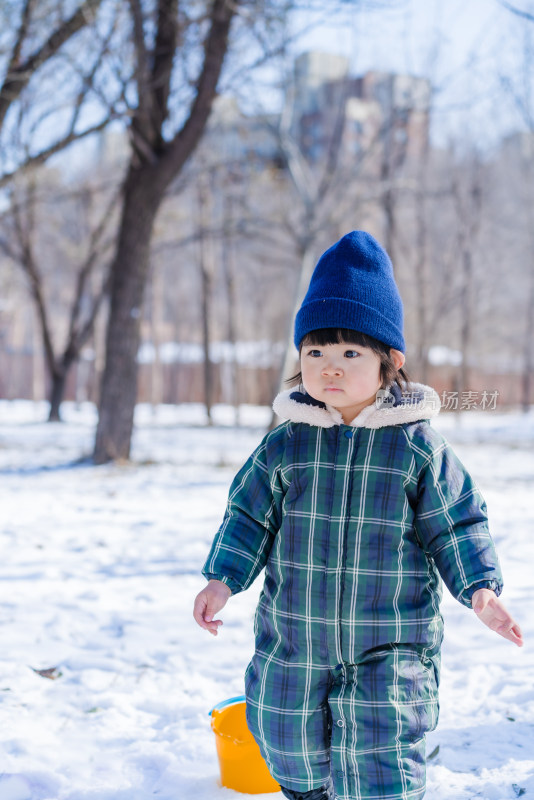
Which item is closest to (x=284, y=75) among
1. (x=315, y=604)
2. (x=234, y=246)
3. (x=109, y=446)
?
(x=109, y=446)

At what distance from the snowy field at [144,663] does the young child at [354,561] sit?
568mm

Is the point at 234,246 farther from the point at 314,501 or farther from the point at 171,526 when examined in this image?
the point at 314,501

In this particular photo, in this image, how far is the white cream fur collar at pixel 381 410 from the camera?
5.21 ft

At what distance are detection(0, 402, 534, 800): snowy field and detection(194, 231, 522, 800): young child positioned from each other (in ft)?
1.86

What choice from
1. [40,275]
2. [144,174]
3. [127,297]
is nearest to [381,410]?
[127,297]

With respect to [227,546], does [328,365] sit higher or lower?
higher

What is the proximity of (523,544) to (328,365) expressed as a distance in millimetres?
3591

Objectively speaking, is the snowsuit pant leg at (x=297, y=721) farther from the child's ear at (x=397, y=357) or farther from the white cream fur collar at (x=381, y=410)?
the child's ear at (x=397, y=357)

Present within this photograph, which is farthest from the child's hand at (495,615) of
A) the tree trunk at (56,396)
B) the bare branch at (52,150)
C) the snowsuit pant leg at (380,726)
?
the tree trunk at (56,396)

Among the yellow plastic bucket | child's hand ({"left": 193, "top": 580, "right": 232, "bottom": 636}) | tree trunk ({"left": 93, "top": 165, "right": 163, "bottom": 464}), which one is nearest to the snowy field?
the yellow plastic bucket

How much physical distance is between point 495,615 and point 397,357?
611mm

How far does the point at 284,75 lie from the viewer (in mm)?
10070

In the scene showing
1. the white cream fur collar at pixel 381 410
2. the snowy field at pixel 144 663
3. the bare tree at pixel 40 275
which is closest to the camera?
the white cream fur collar at pixel 381 410

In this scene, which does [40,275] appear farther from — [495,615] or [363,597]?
[495,615]
